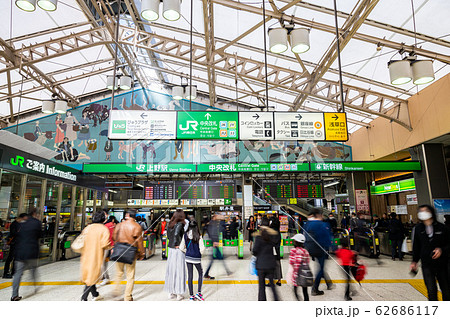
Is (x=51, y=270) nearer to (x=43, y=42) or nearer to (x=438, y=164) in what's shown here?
(x=43, y=42)

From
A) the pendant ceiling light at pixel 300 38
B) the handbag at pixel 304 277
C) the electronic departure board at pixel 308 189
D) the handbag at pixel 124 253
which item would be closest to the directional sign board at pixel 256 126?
the pendant ceiling light at pixel 300 38

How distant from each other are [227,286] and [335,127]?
14.8ft

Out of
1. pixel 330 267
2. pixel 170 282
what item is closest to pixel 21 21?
pixel 170 282

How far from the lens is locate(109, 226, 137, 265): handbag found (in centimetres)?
441

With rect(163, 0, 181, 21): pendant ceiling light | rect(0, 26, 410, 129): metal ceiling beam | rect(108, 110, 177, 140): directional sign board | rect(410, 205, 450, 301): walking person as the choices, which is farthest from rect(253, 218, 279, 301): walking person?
rect(0, 26, 410, 129): metal ceiling beam

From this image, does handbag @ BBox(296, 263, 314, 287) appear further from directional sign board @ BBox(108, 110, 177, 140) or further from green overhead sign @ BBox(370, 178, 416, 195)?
green overhead sign @ BBox(370, 178, 416, 195)

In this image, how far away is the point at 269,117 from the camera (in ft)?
23.3

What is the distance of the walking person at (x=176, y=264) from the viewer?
4738mm

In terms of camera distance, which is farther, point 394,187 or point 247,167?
point 394,187

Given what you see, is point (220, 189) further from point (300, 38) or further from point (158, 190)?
point (300, 38)

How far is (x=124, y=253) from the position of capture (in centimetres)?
443

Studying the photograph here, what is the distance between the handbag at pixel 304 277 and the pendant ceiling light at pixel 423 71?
608 cm

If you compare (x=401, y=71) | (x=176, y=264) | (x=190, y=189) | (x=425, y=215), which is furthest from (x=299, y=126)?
(x=190, y=189)

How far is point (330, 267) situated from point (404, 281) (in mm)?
2090
